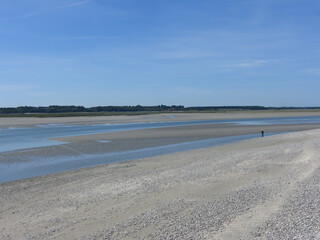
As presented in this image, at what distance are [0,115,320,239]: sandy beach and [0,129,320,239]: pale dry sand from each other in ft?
0.06

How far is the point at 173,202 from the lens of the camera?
29.5ft

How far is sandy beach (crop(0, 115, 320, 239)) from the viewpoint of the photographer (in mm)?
6840

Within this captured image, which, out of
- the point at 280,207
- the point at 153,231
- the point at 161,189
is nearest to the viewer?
the point at 153,231

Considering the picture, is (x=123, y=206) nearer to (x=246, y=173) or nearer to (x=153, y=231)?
(x=153, y=231)

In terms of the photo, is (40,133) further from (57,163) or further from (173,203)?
(173,203)

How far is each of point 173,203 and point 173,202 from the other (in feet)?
0.31

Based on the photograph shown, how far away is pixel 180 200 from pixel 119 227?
2189 mm

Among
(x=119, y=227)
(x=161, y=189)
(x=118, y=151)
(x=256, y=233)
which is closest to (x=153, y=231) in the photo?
(x=119, y=227)

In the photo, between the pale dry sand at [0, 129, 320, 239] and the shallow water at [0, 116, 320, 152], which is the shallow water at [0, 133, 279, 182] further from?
the shallow water at [0, 116, 320, 152]

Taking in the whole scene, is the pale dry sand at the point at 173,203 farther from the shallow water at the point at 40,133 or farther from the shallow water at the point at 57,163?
the shallow water at the point at 40,133

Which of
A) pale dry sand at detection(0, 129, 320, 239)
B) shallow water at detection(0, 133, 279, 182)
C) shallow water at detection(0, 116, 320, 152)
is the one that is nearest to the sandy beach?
pale dry sand at detection(0, 129, 320, 239)

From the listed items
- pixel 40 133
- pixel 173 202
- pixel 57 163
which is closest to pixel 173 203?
pixel 173 202

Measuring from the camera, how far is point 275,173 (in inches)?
468

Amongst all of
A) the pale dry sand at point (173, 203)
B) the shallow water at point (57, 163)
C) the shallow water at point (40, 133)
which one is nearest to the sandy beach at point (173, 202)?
the pale dry sand at point (173, 203)
